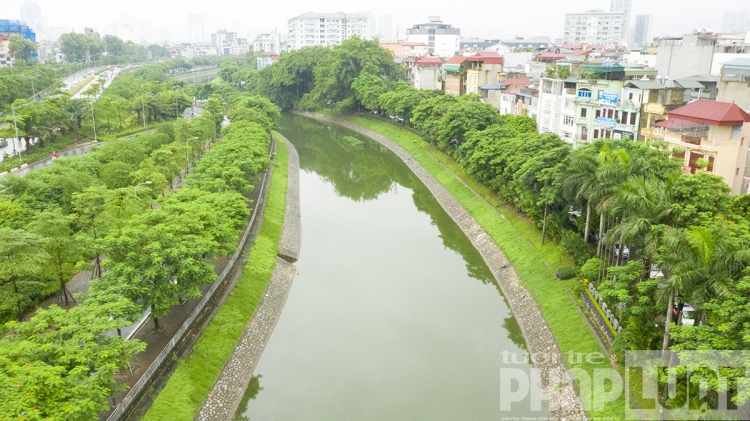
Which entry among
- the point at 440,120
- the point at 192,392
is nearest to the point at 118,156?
the point at 192,392

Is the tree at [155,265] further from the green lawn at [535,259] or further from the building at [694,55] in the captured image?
the building at [694,55]

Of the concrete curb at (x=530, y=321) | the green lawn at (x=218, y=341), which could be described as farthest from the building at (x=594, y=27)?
the green lawn at (x=218, y=341)

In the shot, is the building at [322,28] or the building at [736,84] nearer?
the building at [736,84]

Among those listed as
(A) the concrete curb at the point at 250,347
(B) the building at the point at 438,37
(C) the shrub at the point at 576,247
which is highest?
(B) the building at the point at 438,37

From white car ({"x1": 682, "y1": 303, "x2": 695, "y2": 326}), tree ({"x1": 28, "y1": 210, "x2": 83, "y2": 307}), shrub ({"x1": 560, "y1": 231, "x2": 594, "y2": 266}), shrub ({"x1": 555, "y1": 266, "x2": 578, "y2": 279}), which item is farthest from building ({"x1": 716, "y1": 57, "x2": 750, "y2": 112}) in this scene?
tree ({"x1": 28, "y1": 210, "x2": 83, "y2": 307})

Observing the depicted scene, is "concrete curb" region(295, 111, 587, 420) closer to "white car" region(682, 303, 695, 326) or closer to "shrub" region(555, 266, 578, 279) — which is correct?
"shrub" region(555, 266, 578, 279)

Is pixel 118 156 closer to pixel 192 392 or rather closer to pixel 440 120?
pixel 192 392
